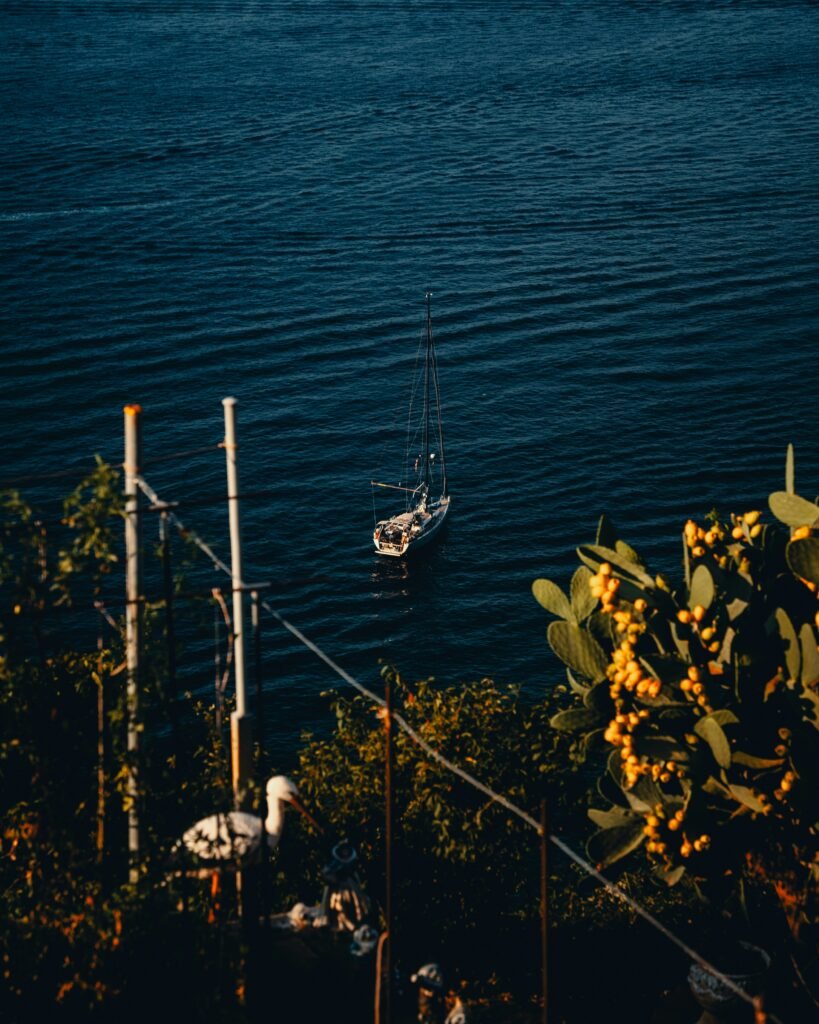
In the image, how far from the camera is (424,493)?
2159 inches

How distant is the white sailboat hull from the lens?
51.9 metres

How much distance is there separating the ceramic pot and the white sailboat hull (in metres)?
36.5

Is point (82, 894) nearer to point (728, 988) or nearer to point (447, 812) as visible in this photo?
point (447, 812)

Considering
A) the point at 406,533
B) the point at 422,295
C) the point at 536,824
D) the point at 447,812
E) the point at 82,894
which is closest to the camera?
the point at 82,894

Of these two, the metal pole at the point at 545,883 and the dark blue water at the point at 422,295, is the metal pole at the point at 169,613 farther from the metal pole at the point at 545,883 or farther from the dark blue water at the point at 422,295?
the dark blue water at the point at 422,295

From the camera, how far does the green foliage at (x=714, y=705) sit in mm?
Answer: 14953

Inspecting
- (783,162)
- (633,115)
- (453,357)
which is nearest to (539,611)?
(453,357)

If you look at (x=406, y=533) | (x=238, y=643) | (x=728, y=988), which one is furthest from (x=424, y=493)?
(x=238, y=643)

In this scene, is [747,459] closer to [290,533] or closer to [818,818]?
[290,533]

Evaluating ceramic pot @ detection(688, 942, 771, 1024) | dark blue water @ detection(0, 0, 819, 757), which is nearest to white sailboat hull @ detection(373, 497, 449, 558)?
dark blue water @ detection(0, 0, 819, 757)

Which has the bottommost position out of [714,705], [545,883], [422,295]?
[422,295]

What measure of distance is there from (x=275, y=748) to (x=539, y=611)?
12.1 metres

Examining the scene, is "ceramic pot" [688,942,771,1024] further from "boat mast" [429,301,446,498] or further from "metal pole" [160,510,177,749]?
"boat mast" [429,301,446,498]

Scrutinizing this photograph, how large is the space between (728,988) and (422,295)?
5876cm
